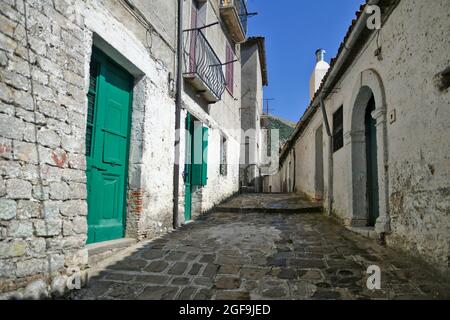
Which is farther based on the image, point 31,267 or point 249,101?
point 249,101

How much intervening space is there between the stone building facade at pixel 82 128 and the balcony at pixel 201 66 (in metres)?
0.05

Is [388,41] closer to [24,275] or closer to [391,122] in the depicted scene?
[391,122]

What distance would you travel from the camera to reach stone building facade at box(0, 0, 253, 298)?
241cm

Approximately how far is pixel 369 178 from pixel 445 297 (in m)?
3.21

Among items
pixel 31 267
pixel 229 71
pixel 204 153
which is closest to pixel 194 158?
pixel 204 153

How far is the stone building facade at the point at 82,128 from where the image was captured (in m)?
2.41

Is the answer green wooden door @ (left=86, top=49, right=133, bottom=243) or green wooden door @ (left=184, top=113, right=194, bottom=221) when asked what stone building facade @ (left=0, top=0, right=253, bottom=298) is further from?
green wooden door @ (left=184, top=113, right=194, bottom=221)

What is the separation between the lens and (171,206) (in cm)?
561

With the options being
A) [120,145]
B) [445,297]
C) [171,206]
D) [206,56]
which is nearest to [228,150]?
[206,56]

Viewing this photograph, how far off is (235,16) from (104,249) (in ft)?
27.5

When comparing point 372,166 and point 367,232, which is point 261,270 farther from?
point 372,166

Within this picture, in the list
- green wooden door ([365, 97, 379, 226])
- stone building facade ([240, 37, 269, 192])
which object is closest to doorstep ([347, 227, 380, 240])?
green wooden door ([365, 97, 379, 226])

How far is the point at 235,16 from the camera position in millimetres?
9398

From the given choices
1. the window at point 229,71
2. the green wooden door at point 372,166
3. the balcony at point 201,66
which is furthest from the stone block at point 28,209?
the window at point 229,71
